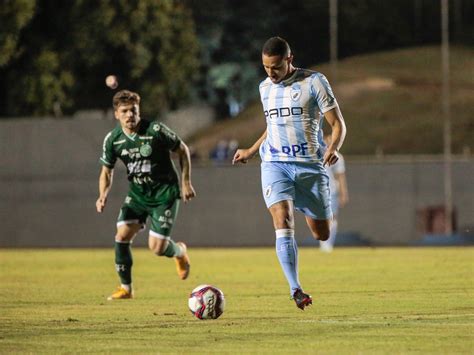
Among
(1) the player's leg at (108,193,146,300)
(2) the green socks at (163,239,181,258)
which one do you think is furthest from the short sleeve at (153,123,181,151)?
(2) the green socks at (163,239,181,258)

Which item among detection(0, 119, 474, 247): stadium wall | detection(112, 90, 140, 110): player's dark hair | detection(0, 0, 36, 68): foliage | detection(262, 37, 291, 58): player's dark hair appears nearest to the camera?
detection(262, 37, 291, 58): player's dark hair

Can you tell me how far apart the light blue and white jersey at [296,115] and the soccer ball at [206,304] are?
1.49 m

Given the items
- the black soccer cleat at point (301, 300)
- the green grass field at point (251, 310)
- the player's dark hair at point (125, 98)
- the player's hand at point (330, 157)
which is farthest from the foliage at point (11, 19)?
the black soccer cleat at point (301, 300)

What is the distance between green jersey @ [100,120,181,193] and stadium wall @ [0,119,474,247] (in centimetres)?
1813

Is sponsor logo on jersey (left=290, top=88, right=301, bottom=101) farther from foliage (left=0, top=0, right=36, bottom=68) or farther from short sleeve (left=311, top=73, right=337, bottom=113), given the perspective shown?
foliage (left=0, top=0, right=36, bottom=68)

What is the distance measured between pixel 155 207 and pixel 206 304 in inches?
133

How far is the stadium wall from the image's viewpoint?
33.5m

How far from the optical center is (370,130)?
47.8 metres

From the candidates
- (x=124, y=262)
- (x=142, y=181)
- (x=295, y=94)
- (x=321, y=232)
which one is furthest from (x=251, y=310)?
(x=142, y=181)

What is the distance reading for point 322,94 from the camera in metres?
12.6

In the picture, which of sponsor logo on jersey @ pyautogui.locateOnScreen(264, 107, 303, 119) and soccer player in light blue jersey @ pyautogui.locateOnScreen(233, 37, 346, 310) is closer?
soccer player in light blue jersey @ pyautogui.locateOnScreen(233, 37, 346, 310)

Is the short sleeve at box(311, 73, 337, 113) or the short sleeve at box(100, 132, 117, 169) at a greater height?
the short sleeve at box(311, 73, 337, 113)

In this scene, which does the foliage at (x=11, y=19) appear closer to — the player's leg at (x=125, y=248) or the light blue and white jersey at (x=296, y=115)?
the player's leg at (x=125, y=248)

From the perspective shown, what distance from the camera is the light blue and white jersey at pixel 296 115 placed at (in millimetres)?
12672
